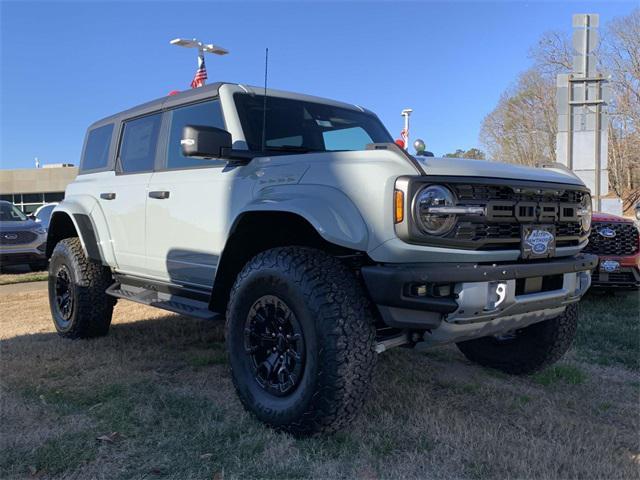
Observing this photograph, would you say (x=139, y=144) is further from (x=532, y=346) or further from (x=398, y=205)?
(x=532, y=346)

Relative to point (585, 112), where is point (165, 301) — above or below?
below

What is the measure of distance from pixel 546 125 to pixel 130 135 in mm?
33669

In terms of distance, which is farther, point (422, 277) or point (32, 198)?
point (32, 198)

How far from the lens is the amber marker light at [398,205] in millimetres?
2594

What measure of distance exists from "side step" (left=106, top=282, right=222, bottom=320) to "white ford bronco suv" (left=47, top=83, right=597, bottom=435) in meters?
0.02

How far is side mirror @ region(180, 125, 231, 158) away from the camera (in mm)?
3143

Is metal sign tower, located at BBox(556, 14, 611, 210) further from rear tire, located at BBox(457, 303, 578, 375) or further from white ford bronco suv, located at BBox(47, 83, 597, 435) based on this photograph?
white ford bronco suv, located at BBox(47, 83, 597, 435)

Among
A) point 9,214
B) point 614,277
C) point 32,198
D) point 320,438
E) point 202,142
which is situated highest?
point 32,198

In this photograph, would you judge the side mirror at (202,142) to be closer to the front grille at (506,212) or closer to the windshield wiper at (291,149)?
the windshield wiper at (291,149)

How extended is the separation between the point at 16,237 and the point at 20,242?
13cm

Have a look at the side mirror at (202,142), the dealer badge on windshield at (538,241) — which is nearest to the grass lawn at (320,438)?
the dealer badge on windshield at (538,241)

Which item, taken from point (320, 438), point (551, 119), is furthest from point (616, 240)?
point (551, 119)

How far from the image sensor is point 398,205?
2605 mm

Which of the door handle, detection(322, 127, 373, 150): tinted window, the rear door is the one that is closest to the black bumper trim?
detection(322, 127, 373, 150): tinted window
